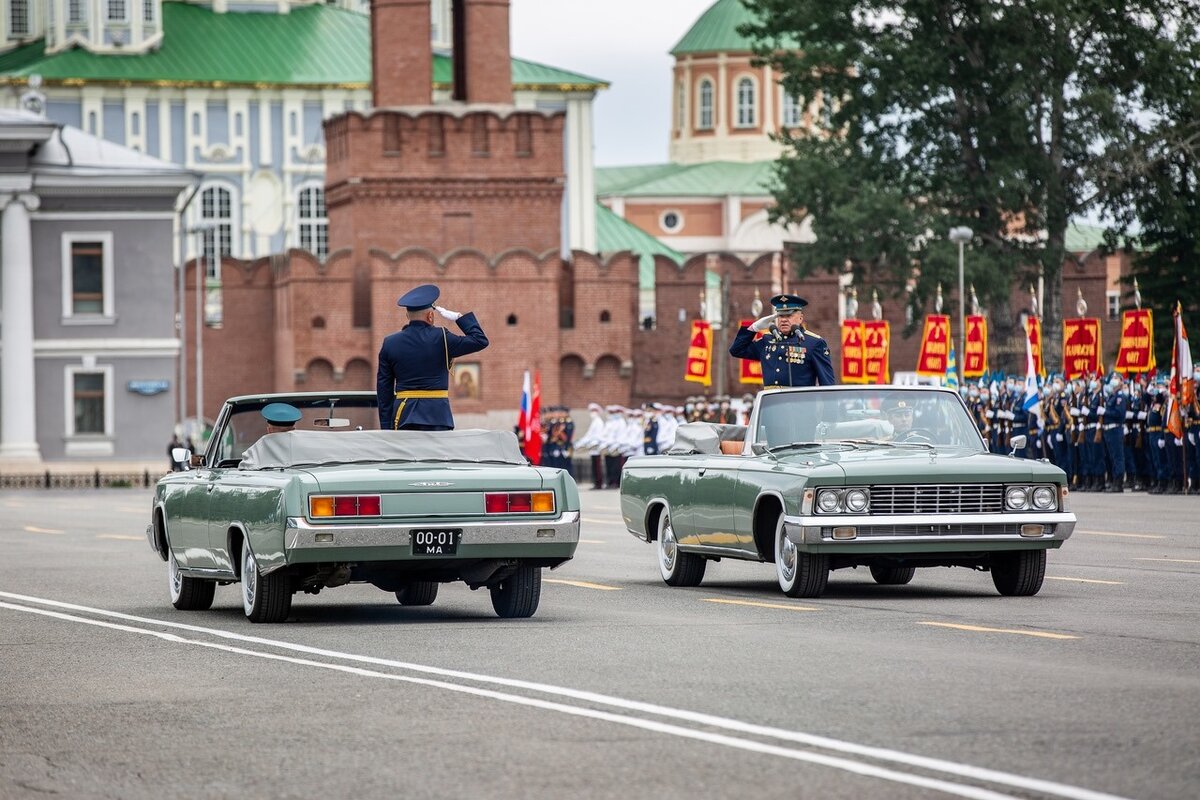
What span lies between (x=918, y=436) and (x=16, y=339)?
2082 inches

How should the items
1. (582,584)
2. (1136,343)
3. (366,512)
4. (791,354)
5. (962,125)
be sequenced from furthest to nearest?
(962,125) < (1136,343) < (791,354) < (582,584) < (366,512)

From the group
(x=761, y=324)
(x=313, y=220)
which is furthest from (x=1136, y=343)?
(x=313, y=220)

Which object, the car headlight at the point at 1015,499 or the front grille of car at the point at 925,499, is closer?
the front grille of car at the point at 925,499

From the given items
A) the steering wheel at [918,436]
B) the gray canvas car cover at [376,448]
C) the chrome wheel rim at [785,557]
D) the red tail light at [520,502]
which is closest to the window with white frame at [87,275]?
the steering wheel at [918,436]

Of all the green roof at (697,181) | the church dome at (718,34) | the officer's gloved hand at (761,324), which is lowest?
the officer's gloved hand at (761,324)

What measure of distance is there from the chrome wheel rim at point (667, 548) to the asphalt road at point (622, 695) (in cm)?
54

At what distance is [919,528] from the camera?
1471cm

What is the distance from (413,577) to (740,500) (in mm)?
2679

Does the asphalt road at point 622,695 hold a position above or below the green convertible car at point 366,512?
below

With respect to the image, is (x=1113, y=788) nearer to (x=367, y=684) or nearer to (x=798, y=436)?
(x=367, y=684)

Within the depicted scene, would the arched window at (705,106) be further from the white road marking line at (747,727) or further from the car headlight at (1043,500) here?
the white road marking line at (747,727)

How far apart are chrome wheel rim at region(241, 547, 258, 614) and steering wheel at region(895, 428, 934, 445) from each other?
4.55 meters

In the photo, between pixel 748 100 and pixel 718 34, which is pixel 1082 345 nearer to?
pixel 748 100

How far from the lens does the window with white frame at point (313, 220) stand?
11325cm
